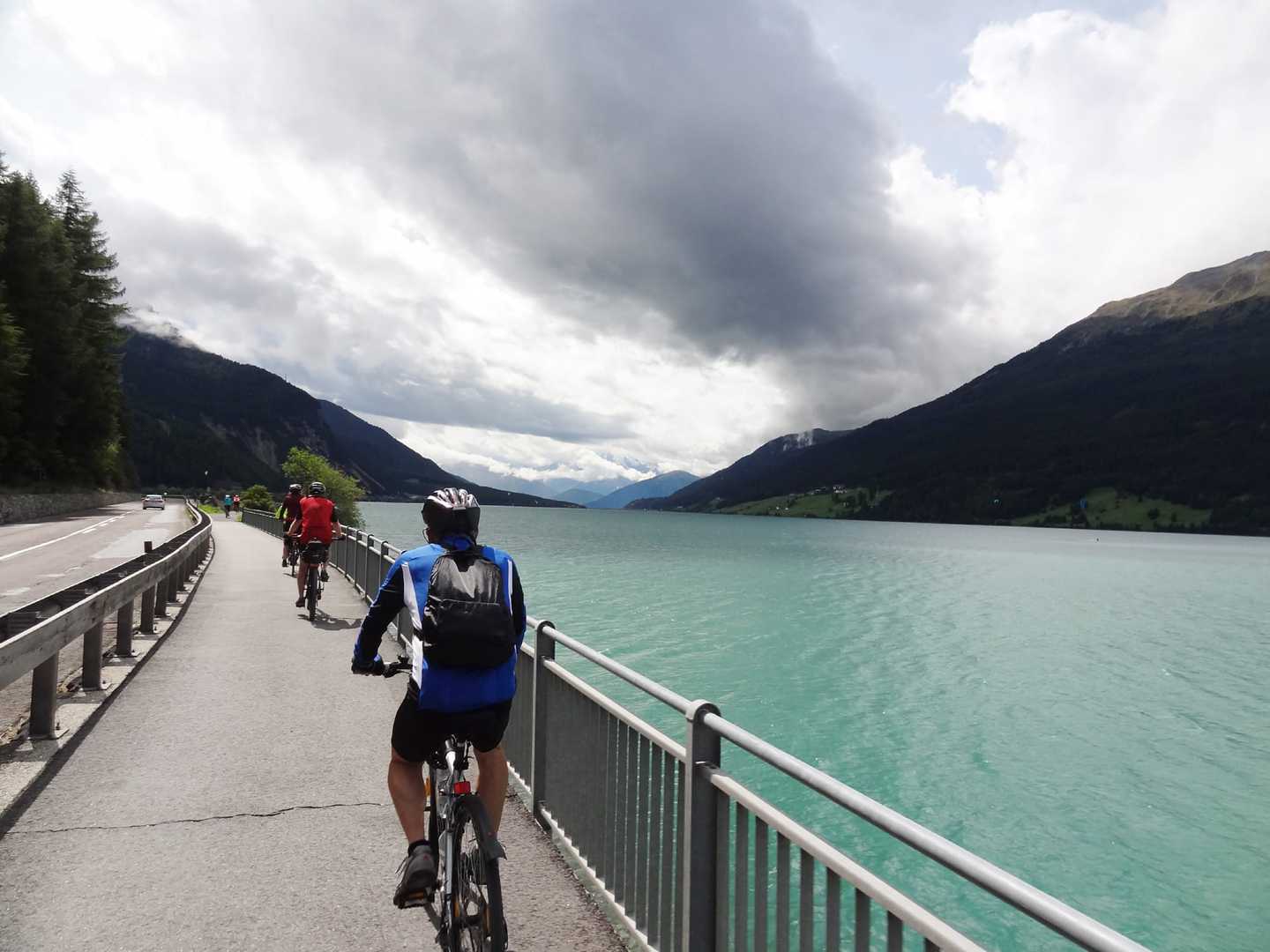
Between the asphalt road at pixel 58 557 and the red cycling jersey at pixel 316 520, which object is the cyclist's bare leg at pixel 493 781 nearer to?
the asphalt road at pixel 58 557

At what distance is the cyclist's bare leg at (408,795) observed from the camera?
11.8 feet

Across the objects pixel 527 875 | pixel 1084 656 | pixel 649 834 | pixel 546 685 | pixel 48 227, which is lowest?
pixel 1084 656

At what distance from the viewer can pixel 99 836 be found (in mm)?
4590

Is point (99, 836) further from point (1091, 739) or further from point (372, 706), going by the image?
point (1091, 739)

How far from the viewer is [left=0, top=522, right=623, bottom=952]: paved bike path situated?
371 centimetres

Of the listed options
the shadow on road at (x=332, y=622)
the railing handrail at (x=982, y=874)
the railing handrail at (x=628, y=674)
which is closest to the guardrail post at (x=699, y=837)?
the railing handrail at (x=628, y=674)

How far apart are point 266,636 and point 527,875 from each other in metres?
8.44

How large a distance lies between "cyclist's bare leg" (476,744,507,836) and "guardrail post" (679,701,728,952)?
0.97 meters

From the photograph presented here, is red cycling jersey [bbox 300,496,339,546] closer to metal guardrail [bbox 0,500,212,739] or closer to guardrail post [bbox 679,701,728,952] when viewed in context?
metal guardrail [bbox 0,500,212,739]

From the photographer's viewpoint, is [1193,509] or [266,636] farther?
[1193,509]

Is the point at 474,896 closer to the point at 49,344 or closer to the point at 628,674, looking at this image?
the point at 628,674

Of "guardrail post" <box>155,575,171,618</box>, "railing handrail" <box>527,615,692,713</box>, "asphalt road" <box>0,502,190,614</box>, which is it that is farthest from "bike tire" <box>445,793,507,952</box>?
"asphalt road" <box>0,502,190,614</box>

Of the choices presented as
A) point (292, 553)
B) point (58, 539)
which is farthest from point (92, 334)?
point (292, 553)

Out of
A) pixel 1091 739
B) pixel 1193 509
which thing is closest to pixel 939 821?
pixel 1091 739
